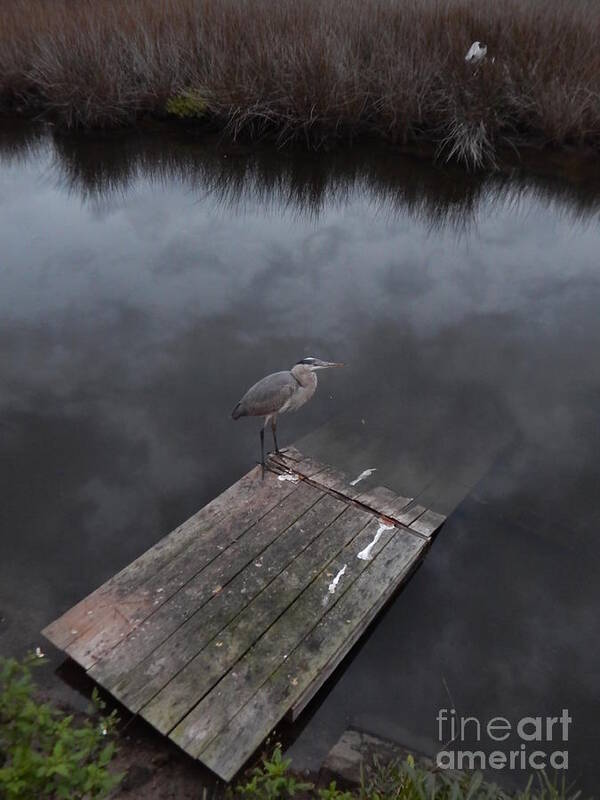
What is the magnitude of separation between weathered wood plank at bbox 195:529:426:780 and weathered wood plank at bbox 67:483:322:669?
496 millimetres

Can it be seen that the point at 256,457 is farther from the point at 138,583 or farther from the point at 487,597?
the point at 487,597

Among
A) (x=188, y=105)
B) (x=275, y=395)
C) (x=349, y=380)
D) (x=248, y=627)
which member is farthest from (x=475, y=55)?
(x=248, y=627)

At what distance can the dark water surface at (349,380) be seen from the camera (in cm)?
319

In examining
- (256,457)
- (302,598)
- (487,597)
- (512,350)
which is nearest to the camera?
(302,598)

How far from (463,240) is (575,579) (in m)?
4.46

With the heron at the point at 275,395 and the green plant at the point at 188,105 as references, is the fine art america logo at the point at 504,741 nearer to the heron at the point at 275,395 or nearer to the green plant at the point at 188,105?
the heron at the point at 275,395

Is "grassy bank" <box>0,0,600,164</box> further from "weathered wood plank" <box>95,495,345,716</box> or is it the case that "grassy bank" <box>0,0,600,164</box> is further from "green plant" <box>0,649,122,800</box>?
"green plant" <box>0,649,122,800</box>

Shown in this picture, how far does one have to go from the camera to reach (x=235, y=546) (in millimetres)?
3201

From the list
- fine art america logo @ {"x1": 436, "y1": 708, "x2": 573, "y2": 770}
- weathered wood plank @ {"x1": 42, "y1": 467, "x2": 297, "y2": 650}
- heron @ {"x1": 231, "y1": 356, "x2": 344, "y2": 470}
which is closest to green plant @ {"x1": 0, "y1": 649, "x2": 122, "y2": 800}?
weathered wood plank @ {"x1": 42, "y1": 467, "x2": 297, "y2": 650}

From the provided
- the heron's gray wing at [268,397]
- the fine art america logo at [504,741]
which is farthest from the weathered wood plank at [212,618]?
the fine art america logo at [504,741]

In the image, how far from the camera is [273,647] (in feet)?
9.05

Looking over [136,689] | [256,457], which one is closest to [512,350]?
[256,457]

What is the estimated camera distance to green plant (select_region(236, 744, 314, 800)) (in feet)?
7.45

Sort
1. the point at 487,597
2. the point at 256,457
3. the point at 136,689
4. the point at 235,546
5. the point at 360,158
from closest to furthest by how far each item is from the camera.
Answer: the point at 136,689 → the point at 235,546 → the point at 487,597 → the point at 256,457 → the point at 360,158
